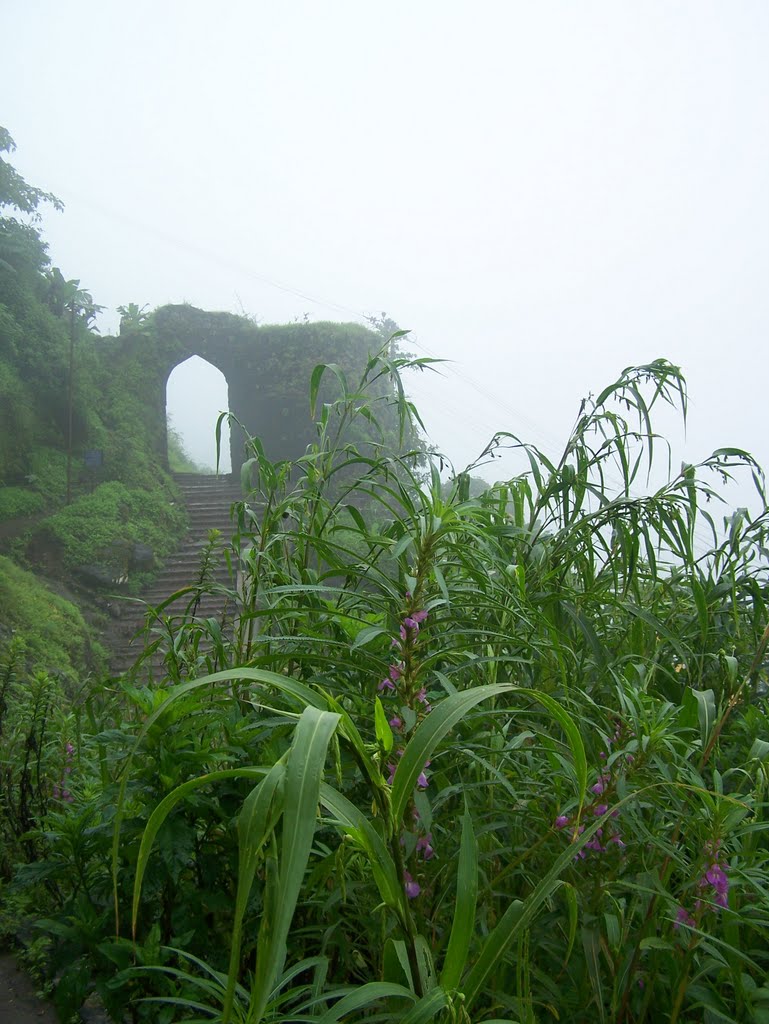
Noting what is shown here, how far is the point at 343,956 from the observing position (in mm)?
587

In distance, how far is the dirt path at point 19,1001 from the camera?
2.79 feet

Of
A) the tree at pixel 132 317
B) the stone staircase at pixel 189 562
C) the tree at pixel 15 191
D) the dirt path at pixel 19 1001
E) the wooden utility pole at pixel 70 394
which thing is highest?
the tree at pixel 15 191

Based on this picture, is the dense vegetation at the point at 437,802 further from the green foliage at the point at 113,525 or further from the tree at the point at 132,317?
the tree at the point at 132,317

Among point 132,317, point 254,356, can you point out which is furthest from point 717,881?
point 254,356

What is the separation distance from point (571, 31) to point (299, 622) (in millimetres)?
2199

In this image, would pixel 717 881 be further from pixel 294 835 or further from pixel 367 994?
pixel 294 835

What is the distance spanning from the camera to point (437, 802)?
0.52m

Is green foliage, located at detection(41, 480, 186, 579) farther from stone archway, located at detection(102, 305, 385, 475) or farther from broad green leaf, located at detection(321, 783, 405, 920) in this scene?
broad green leaf, located at detection(321, 783, 405, 920)

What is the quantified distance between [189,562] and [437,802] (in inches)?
123

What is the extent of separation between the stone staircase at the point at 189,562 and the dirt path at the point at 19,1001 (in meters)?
2.15

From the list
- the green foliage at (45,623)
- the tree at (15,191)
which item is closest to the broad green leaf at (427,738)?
the green foliage at (45,623)

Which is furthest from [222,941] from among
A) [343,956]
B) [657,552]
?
[657,552]

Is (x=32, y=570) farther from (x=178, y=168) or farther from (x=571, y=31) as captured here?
(x=571, y=31)

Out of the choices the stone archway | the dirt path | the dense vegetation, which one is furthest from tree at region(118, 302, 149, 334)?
the dirt path
